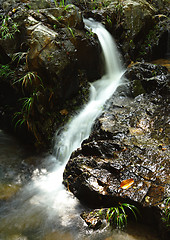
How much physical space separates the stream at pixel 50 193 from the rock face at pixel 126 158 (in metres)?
0.30

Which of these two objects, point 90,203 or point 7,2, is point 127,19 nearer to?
point 7,2

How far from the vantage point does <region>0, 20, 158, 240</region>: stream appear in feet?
7.95

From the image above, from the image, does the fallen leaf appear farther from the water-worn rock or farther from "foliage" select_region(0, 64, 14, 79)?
the water-worn rock

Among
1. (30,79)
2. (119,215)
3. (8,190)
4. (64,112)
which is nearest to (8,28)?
(30,79)

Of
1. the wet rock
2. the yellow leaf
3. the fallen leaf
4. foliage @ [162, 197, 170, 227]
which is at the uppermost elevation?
foliage @ [162, 197, 170, 227]

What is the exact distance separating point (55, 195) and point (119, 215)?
124 centimetres

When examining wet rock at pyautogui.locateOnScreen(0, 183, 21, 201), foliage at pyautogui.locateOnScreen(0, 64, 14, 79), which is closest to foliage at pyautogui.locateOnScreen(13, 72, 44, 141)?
foliage at pyautogui.locateOnScreen(0, 64, 14, 79)

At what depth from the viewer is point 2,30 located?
4.55 meters

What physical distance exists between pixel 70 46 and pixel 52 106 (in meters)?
1.51

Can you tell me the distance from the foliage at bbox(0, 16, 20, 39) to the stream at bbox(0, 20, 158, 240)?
2.31 meters

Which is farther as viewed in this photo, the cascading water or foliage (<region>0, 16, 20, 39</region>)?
foliage (<region>0, 16, 20, 39</region>)

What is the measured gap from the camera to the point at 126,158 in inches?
112

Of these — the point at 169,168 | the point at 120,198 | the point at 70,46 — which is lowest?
the point at 120,198

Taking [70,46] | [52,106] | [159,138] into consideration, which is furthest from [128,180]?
[70,46]
